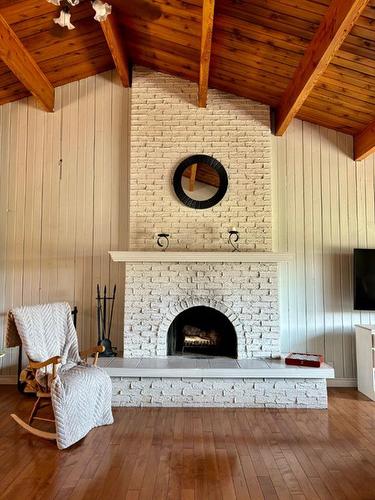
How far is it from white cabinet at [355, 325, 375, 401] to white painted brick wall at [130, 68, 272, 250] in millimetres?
1399

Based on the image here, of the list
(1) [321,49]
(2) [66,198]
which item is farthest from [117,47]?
(1) [321,49]

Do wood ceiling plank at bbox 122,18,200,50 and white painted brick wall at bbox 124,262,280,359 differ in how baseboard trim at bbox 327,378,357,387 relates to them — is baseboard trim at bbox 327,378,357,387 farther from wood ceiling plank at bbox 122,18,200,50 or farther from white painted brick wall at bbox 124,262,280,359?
wood ceiling plank at bbox 122,18,200,50

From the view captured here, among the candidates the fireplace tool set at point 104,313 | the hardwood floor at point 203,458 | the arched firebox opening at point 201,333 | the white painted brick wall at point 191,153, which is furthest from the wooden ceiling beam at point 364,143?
the fireplace tool set at point 104,313

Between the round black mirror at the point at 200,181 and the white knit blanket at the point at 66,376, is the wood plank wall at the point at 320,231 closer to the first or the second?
the round black mirror at the point at 200,181

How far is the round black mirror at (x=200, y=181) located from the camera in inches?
181

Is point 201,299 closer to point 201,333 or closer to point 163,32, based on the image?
point 201,333

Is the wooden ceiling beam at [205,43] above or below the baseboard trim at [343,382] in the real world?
above

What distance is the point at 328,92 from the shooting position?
13.4ft

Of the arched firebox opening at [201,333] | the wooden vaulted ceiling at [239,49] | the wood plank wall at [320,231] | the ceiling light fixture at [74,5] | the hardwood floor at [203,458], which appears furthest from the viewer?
the wood plank wall at [320,231]

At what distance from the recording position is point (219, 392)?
395 centimetres

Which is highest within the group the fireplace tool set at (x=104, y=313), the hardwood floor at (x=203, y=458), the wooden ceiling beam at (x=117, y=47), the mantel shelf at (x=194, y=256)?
the wooden ceiling beam at (x=117, y=47)

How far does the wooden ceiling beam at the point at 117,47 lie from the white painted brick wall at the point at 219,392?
3.35m

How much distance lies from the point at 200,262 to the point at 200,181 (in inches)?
38.3

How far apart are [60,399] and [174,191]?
2571 millimetres
